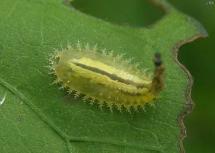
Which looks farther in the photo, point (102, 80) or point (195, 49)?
point (195, 49)

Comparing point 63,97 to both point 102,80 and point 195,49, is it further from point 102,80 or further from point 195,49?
point 195,49

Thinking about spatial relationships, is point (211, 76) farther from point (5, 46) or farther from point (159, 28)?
point (5, 46)

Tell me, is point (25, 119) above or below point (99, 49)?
below

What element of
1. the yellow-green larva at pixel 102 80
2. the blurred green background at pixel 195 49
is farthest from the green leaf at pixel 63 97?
the blurred green background at pixel 195 49

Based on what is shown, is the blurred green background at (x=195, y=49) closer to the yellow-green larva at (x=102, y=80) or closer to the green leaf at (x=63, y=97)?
the green leaf at (x=63, y=97)

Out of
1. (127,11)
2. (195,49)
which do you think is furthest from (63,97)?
(195,49)

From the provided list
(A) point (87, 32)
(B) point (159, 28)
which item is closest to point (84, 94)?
(A) point (87, 32)

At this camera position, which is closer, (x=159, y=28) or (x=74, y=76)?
(x=74, y=76)
